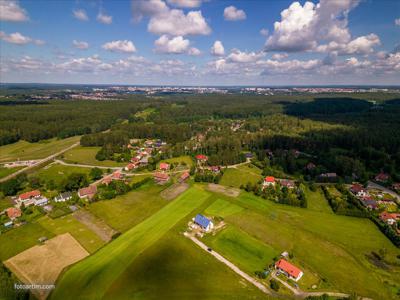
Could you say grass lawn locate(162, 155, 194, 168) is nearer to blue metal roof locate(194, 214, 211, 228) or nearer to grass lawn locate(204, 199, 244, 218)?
grass lawn locate(204, 199, 244, 218)

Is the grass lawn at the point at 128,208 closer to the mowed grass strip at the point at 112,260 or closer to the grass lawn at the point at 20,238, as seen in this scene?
the mowed grass strip at the point at 112,260

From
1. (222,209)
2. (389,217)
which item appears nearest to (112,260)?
(222,209)

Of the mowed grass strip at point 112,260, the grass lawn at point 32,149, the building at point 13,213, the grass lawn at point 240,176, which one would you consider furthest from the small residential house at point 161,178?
the grass lawn at point 32,149

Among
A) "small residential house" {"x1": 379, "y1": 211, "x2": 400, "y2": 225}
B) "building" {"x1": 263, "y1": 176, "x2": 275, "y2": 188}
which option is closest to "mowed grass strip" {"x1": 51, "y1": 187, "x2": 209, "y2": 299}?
"building" {"x1": 263, "y1": 176, "x2": 275, "y2": 188}

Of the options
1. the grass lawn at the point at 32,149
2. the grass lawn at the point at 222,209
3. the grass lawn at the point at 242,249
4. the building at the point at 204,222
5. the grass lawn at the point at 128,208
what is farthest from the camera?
the grass lawn at the point at 32,149

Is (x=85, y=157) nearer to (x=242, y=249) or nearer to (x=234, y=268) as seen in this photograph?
(x=242, y=249)

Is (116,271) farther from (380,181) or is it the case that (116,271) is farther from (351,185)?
(380,181)
